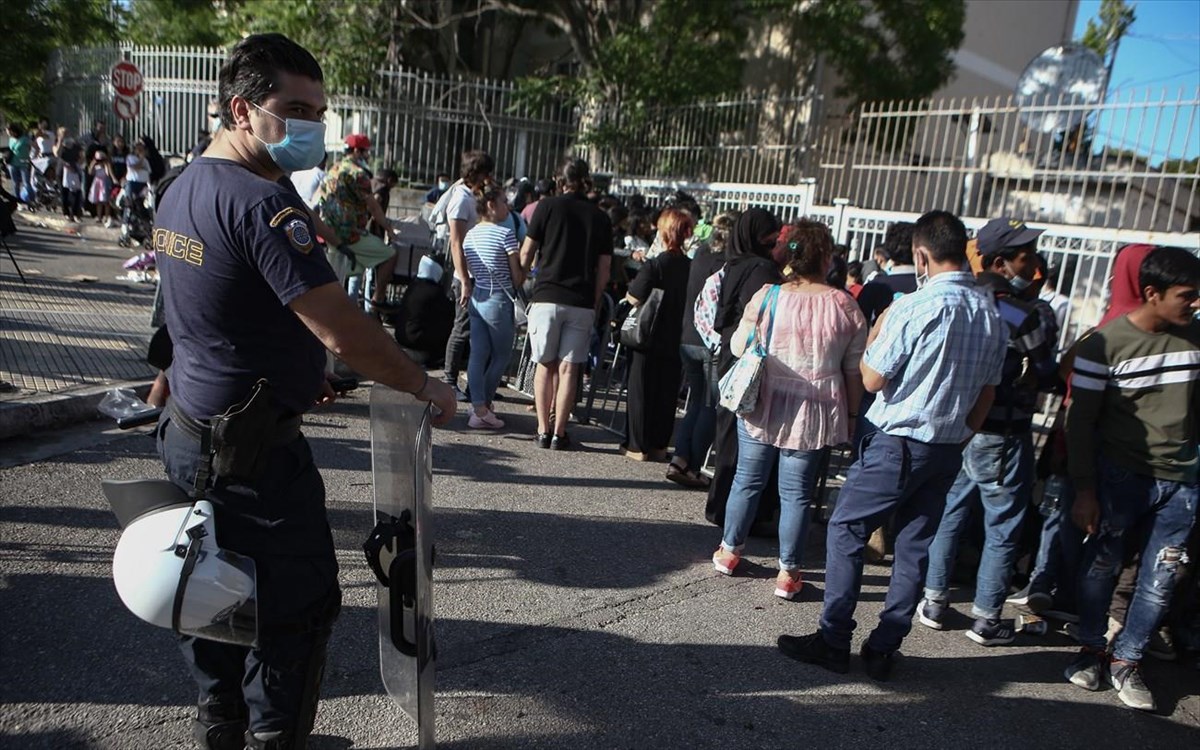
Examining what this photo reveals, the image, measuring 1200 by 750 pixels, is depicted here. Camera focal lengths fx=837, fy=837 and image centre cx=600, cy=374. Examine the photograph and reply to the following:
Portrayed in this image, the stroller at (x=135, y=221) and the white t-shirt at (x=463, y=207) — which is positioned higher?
the white t-shirt at (x=463, y=207)

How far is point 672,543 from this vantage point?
4.87 m

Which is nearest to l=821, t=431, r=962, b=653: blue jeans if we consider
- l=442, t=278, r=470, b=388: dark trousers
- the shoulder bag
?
the shoulder bag

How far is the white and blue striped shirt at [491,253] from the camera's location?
6215 millimetres

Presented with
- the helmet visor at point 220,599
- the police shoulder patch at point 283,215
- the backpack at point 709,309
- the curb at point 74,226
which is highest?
the police shoulder patch at point 283,215

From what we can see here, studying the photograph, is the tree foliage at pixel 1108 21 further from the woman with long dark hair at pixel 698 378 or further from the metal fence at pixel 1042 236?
the woman with long dark hair at pixel 698 378

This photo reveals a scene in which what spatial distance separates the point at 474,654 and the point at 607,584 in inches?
38.1

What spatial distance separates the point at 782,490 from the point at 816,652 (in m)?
0.86

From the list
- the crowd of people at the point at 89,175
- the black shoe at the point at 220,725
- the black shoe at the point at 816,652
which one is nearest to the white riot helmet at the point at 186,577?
the black shoe at the point at 220,725

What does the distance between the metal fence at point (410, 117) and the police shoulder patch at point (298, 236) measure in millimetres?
13747

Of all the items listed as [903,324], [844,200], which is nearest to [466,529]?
[903,324]

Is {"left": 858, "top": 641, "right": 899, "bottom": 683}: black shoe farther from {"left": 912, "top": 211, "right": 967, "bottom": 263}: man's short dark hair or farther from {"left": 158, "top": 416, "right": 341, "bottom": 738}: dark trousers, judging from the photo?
{"left": 158, "top": 416, "right": 341, "bottom": 738}: dark trousers

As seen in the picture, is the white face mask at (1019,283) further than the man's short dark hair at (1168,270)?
Yes

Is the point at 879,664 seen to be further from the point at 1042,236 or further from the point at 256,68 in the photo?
the point at 1042,236

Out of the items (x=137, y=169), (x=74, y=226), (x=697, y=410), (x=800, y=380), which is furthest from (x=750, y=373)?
(x=74, y=226)
